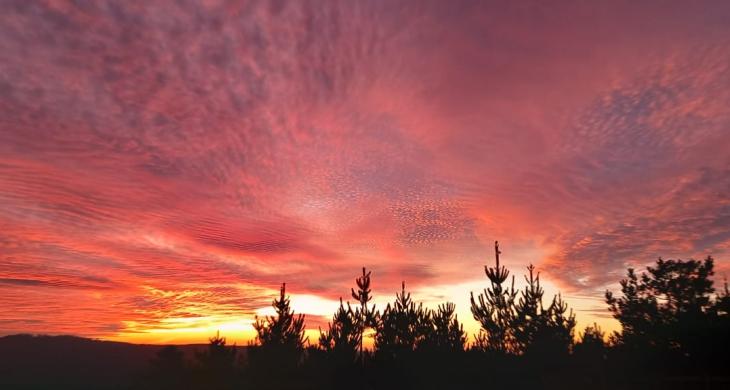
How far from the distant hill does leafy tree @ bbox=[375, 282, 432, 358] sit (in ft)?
191

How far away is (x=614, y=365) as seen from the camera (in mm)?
18156

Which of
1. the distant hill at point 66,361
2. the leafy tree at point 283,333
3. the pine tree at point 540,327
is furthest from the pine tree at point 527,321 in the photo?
the distant hill at point 66,361

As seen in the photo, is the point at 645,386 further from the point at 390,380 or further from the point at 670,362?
the point at 390,380

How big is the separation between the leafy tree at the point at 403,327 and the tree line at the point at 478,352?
7 cm

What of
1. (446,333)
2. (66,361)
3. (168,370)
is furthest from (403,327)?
(66,361)

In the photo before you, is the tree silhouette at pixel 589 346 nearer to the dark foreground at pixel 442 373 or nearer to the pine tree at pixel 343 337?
the dark foreground at pixel 442 373

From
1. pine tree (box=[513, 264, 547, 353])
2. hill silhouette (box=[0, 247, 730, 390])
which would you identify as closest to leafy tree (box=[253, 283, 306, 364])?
hill silhouette (box=[0, 247, 730, 390])

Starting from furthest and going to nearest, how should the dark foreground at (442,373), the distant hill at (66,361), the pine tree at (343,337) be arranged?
the distant hill at (66,361), the pine tree at (343,337), the dark foreground at (442,373)

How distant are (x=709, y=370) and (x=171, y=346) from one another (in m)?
29.0

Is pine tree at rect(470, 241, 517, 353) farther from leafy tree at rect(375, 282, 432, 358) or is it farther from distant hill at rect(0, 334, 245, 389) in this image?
distant hill at rect(0, 334, 245, 389)

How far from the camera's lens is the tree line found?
17.6 meters

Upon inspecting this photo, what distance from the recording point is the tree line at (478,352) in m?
17.6

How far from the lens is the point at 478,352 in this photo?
76.4ft

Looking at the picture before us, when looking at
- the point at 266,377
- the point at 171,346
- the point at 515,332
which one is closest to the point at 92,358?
the point at 171,346
